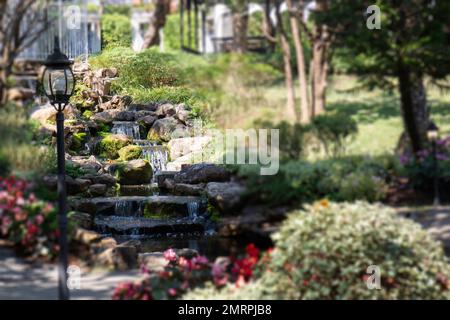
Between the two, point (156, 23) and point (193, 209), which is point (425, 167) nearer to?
point (193, 209)

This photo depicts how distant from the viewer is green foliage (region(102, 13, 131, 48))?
4324mm

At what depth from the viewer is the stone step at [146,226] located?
4.31 m

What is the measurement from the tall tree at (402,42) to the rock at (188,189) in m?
1.04

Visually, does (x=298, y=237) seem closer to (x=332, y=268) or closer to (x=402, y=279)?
(x=332, y=268)

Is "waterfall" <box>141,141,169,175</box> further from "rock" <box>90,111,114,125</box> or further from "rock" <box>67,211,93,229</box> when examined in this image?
"rock" <box>67,211,93,229</box>

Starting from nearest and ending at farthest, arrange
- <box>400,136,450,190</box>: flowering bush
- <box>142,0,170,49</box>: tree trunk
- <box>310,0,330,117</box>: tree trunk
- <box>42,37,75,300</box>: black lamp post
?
<box>42,37,75,300</box>: black lamp post, <box>400,136,450,190</box>: flowering bush, <box>310,0,330,117</box>: tree trunk, <box>142,0,170,49</box>: tree trunk

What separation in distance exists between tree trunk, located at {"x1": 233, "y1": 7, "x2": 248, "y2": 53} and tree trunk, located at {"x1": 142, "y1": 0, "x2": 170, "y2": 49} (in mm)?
438

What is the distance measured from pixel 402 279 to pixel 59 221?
1.74 meters

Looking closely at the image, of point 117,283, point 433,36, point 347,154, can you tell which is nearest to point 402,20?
point 433,36

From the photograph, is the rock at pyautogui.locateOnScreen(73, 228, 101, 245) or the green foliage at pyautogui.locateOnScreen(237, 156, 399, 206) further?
the rock at pyautogui.locateOnScreen(73, 228, 101, 245)

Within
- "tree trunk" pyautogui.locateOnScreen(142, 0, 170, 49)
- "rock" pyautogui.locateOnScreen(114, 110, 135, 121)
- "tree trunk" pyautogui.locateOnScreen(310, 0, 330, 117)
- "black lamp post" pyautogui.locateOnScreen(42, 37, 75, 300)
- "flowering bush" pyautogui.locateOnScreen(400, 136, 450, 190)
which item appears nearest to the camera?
"black lamp post" pyautogui.locateOnScreen(42, 37, 75, 300)

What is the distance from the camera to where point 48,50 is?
435 centimetres

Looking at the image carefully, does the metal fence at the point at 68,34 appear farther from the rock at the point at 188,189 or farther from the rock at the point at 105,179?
the rock at the point at 188,189

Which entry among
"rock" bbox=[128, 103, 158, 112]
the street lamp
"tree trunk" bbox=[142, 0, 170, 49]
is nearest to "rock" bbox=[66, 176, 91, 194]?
"rock" bbox=[128, 103, 158, 112]
